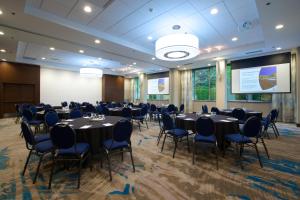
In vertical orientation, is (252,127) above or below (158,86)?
below

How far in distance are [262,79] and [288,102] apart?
1741mm

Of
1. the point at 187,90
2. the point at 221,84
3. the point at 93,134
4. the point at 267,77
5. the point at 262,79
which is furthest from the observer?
the point at 187,90

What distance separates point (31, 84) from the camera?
10547 millimetres

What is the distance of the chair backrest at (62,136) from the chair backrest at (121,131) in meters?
0.70

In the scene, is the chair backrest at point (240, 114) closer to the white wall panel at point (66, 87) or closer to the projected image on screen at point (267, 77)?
the projected image on screen at point (267, 77)

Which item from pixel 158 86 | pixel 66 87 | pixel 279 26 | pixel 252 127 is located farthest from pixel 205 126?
pixel 66 87

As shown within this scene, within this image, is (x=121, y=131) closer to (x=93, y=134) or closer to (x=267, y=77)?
(x=93, y=134)

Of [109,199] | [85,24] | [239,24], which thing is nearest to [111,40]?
[85,24]

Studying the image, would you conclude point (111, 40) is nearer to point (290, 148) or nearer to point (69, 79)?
point (290, 148)

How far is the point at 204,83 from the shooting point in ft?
36.5

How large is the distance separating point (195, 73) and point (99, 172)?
10.4m

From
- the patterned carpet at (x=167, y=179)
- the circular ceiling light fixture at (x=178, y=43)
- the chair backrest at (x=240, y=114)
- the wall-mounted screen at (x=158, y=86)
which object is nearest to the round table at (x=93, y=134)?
the patterned carpet at (x=167, y=179)

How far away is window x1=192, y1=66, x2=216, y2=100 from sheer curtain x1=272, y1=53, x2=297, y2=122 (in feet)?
11.2

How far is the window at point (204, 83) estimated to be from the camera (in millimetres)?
10570
